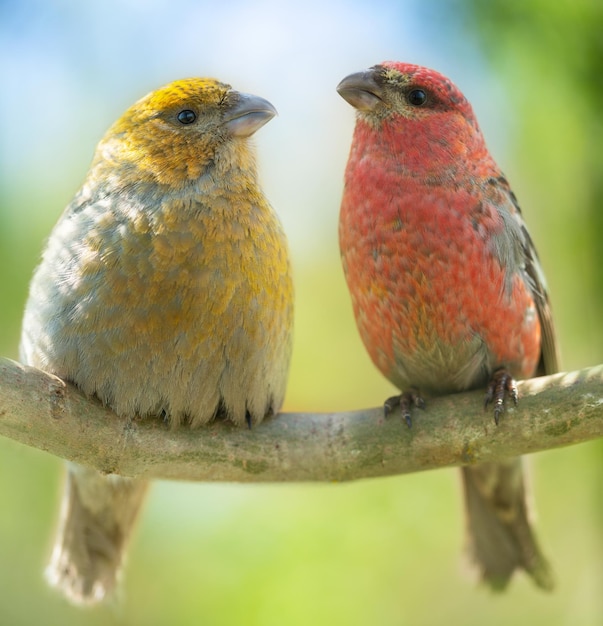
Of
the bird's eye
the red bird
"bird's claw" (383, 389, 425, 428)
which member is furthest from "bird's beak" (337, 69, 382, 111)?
"bird's claw" (383, 389, 425, 428)

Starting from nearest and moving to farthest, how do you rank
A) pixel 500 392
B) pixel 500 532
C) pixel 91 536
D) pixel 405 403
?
pixel 500 392 → pixel 405 403 → pixel 91 536 → pixel 500 532

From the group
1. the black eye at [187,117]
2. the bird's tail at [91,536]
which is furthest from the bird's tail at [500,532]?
the black eye at [187,117]

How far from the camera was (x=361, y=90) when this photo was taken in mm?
3604

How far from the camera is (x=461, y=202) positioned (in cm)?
358

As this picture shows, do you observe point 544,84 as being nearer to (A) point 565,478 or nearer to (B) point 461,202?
(B) point 461,202

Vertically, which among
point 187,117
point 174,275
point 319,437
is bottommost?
point 319,437

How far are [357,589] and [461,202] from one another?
3.44 metres

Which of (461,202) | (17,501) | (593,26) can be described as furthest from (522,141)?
(17,501)

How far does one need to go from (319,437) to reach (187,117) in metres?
1.54

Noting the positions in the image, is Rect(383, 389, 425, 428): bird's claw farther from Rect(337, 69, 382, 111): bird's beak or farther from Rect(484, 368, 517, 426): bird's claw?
Rect(337, 69, 382, 111): bird's beak

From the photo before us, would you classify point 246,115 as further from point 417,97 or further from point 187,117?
point 417,97

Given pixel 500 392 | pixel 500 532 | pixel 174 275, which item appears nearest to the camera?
pixel 174 275

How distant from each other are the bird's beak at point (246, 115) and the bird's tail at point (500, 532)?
227 centimetres

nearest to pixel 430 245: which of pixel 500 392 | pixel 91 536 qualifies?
pixel 500 392
